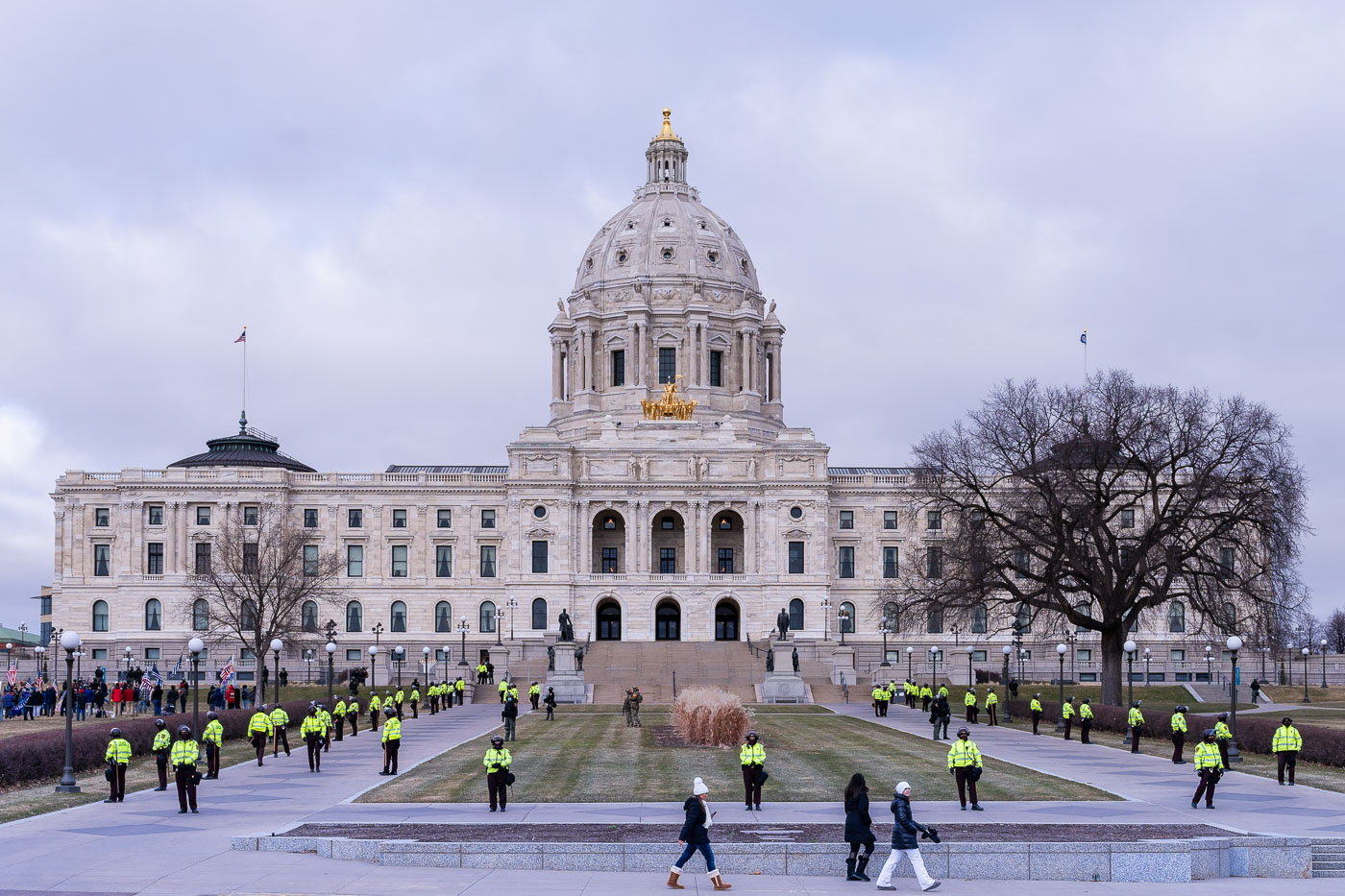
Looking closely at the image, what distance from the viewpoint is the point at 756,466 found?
116 metres

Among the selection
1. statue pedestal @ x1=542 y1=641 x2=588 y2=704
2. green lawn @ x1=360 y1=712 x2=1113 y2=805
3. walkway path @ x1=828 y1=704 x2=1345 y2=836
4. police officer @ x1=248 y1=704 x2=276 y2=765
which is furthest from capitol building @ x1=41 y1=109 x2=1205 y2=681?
police officer @ x1=248 y1=704 x2=276 y2=765

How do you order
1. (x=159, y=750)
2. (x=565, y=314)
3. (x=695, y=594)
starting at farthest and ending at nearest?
1. (x=565, y=314)
2. (x=695, y=594)
3. (x=159, y=750)

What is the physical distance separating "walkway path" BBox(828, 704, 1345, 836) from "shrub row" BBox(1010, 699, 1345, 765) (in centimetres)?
172

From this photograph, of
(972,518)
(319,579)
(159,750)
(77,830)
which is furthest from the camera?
(319,579)

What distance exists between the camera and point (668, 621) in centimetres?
11700

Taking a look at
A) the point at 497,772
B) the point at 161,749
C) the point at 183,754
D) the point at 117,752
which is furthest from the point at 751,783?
the point at 161,749

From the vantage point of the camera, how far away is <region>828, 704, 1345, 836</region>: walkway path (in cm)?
3016

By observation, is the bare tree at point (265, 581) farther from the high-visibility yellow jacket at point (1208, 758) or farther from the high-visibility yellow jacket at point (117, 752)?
the high-visibility yellow jacket at point (1208, 758)

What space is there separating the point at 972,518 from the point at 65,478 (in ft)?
254

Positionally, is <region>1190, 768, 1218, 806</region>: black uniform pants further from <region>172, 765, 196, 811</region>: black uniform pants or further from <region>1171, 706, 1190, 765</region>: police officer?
<region>172, 765, 196, 811</region>: black uniform pants

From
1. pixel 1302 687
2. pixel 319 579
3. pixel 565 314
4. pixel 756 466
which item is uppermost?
pixel 565 314

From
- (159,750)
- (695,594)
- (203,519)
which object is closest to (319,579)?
(203,519)

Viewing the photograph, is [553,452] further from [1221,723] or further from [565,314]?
[1221,723]

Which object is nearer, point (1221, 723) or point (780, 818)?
point (780, 818)
